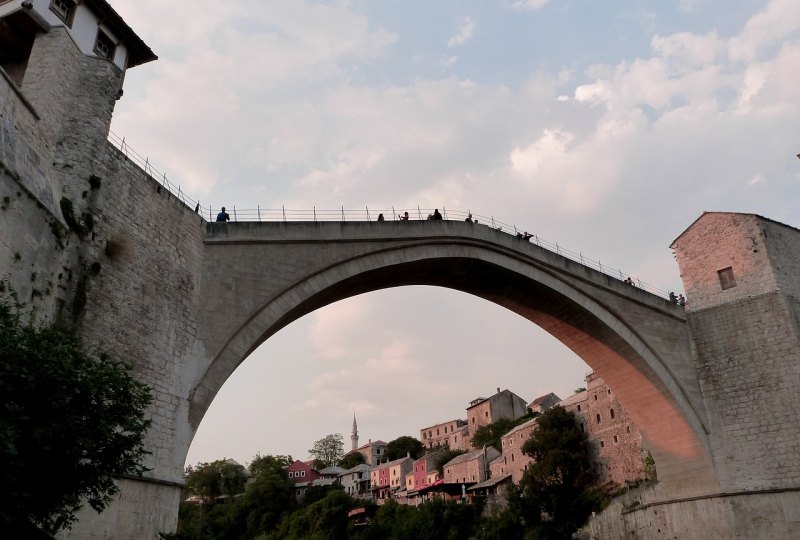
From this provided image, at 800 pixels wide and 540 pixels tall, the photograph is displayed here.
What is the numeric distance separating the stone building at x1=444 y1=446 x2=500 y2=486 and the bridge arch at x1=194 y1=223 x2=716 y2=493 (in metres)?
32.7

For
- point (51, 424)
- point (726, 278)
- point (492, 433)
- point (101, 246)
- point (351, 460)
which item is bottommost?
point (51, 424)

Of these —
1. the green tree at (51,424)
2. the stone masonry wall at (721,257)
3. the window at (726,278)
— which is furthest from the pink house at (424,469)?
the green tree at (51,424)

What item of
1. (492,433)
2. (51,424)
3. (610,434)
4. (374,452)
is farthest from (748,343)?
(374,452)

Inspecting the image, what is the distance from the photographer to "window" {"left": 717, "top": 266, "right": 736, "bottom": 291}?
20031 mm

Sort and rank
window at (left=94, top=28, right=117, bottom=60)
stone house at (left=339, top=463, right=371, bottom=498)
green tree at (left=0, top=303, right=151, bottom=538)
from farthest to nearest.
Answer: stone house at (left=339, top=463, right=371, bottom=498)
window at (left=94, top=28, right=117, bottom=60)
green tree at (left=0, top=303, right=151, bottom=538)

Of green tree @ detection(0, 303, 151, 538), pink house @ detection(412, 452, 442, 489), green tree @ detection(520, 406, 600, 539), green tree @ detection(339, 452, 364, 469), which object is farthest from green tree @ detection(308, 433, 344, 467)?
green tree @ detection(0, 303, 151, 538)

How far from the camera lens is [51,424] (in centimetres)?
686

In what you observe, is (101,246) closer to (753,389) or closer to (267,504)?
(753,389)

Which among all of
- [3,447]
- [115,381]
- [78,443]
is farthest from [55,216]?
[3,447]

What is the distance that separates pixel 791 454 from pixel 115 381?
57.7 ft

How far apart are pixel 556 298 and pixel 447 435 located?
64.6 metres

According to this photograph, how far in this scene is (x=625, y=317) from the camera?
19750mm

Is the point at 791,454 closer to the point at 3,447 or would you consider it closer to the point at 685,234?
the point at 685,234

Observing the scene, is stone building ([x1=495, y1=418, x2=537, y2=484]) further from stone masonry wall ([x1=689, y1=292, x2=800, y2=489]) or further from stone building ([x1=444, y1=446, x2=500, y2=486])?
stone masonry wall ([x1=689, y1=292, x2=800, y2=489])
